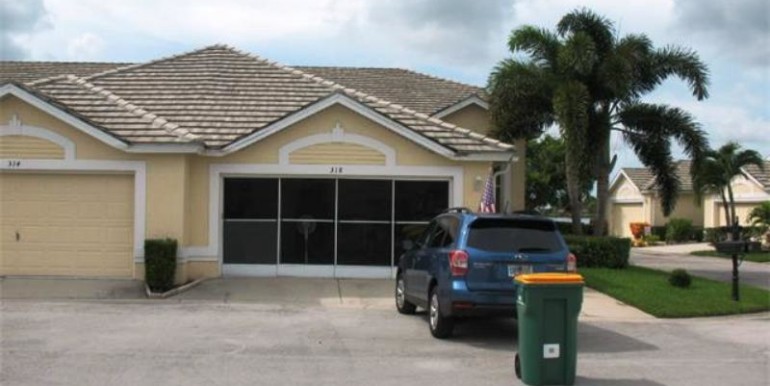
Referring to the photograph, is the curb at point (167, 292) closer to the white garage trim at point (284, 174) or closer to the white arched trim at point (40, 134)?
the white garage trim at point (284, 174)

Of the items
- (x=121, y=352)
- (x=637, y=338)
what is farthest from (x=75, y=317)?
(x=637, y=338)

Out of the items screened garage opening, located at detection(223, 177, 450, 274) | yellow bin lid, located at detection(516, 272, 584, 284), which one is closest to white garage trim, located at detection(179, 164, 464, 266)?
screened garage opening, located at detection(223, 177, 450, 274)

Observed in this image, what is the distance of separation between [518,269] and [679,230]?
3648 centimetres

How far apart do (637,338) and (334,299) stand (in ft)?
18.8

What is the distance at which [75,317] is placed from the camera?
1271cm

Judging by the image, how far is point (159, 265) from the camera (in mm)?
16156

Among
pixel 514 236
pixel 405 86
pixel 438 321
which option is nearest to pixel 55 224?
pixel 438 321

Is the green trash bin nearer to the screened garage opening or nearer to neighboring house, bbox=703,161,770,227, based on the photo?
the screened garage opening

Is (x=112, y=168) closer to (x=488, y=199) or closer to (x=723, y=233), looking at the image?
(x=488, y=199)

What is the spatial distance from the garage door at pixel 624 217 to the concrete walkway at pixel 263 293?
35.8m

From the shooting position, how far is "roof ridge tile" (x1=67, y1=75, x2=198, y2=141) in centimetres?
1731

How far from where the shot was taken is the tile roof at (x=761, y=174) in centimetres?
3959

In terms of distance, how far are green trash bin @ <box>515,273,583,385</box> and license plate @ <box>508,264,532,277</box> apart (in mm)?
2078

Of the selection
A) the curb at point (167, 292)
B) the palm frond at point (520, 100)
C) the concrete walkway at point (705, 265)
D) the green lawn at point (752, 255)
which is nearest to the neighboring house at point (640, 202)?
the concrete walkway at point (705, 265)
